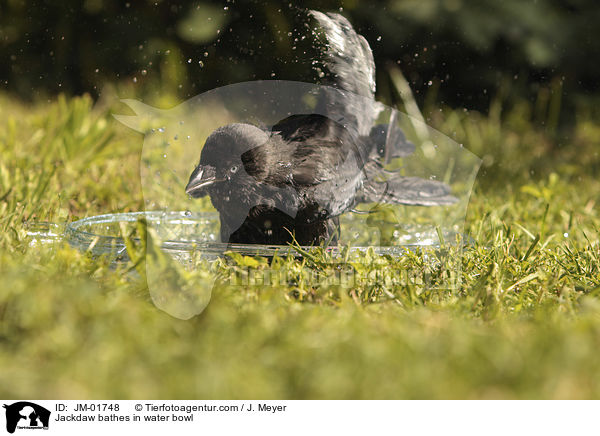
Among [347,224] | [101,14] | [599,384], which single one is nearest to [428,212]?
[347,224]

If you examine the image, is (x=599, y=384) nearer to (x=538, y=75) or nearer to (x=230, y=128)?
(x=230, y=128)

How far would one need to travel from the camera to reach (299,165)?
1954mm

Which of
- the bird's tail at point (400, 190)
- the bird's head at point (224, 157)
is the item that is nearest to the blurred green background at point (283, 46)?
the bird's head at point (224, 157)

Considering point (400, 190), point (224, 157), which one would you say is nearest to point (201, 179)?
point (224, 157)

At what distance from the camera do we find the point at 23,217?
6.86 ft

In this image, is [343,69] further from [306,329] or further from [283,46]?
[306,329]

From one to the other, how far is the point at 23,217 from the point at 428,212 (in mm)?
1759

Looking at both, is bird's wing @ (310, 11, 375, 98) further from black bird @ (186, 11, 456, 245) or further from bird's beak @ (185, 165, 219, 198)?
bird's beak @ (185, 165, 219, 198)
